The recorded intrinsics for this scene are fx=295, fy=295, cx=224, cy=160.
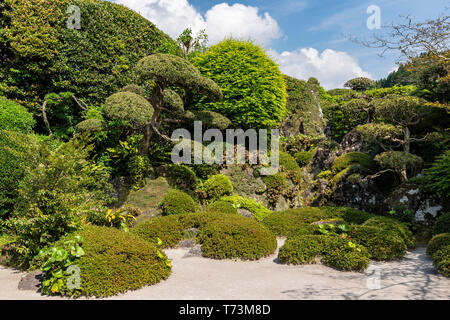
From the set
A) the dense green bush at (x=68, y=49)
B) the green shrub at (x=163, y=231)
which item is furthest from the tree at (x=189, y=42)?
the green shrub at (x=163, y=231)

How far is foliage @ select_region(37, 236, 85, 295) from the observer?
13.1 ft

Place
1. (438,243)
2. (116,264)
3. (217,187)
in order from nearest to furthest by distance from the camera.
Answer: (116,264), (438,243), (217,187)

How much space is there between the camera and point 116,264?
432cm

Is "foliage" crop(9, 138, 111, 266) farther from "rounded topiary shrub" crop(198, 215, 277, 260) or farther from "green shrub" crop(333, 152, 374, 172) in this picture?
"green shrub" crop(333, 152, 374, 172)

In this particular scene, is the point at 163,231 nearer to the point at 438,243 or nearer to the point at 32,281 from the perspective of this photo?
the point at 32,281

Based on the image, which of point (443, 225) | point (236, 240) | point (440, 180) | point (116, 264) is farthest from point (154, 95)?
point (443, 225)

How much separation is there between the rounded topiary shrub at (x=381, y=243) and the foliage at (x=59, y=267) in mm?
5235

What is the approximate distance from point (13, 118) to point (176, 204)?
5.08m

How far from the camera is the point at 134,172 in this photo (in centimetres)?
962

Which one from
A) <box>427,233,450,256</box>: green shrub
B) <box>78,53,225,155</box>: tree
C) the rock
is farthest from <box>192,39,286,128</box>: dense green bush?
Result: the rock

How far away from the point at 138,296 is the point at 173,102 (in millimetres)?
7097

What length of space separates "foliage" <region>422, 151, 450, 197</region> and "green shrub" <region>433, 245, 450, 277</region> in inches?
117

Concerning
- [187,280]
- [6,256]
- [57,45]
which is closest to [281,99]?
[57,45]

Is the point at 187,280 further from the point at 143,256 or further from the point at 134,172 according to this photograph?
the point at 134,172
